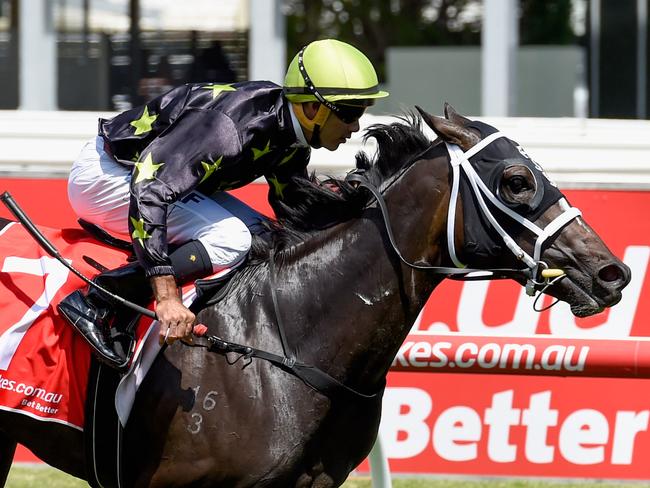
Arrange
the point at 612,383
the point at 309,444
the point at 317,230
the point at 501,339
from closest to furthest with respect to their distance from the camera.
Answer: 1. the point at 309,444
2. the point at 317,230
3. the point at 501,339
4. the point at 612,383

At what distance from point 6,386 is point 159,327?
1.97 feet

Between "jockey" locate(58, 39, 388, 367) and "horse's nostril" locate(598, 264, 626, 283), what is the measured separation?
0.91 m

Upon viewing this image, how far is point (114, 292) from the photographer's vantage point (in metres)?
3.78

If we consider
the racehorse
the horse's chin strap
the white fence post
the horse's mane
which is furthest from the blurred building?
the horse's chin strap

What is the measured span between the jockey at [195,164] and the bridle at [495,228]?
38cm

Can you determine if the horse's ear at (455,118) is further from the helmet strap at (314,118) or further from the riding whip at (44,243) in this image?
the riding whip at (44,243)

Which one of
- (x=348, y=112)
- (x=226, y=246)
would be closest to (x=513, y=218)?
(x=348, y=112)

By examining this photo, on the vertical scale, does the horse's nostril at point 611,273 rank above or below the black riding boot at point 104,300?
above

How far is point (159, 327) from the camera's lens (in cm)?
371

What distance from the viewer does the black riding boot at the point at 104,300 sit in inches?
146

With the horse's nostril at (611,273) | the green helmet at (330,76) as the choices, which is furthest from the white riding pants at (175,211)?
the horse's nostril at (611,273)

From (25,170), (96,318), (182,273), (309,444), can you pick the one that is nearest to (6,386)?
(96,318)

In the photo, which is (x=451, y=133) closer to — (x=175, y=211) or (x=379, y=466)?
(x=175, y=211)

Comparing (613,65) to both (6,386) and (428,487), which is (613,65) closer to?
(428,487)
